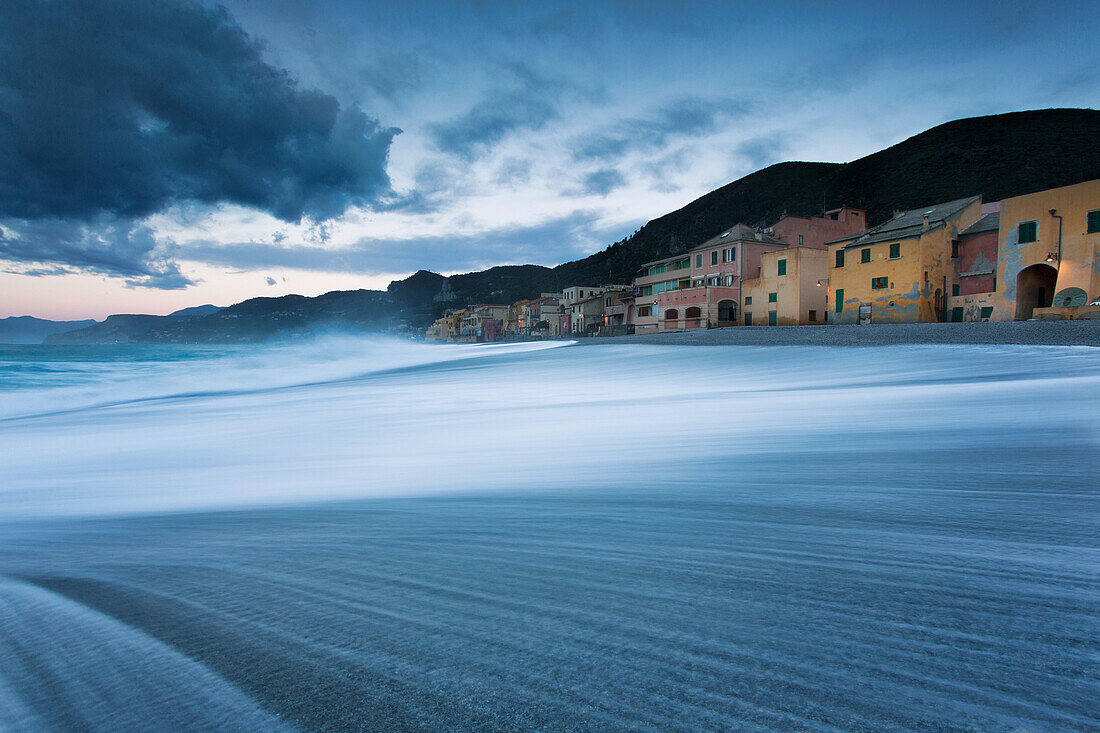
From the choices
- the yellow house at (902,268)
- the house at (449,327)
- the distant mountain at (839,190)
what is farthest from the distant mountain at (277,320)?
the yellow house at (902,268)

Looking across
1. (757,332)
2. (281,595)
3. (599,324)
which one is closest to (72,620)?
(281,595)

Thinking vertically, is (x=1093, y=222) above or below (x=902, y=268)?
above

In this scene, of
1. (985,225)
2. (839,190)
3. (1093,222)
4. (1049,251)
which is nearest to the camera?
(1093,222)

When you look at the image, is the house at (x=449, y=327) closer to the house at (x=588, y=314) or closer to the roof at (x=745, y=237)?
the house at (x=588, y=314)

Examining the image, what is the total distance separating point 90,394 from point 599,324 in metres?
41.1

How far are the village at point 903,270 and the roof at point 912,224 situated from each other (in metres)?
0.07

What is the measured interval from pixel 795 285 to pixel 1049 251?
10618 millimetres

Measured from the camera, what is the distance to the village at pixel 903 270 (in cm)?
1694

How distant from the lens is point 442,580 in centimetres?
131

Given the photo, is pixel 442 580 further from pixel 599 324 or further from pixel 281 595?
pixel 599 324

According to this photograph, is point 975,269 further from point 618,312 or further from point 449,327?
point 449,327

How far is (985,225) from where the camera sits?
2178 centimetres

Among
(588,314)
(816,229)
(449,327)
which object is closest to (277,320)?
(449,327)

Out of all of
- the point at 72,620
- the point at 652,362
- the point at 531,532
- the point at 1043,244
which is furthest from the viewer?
the point at 1043,244
